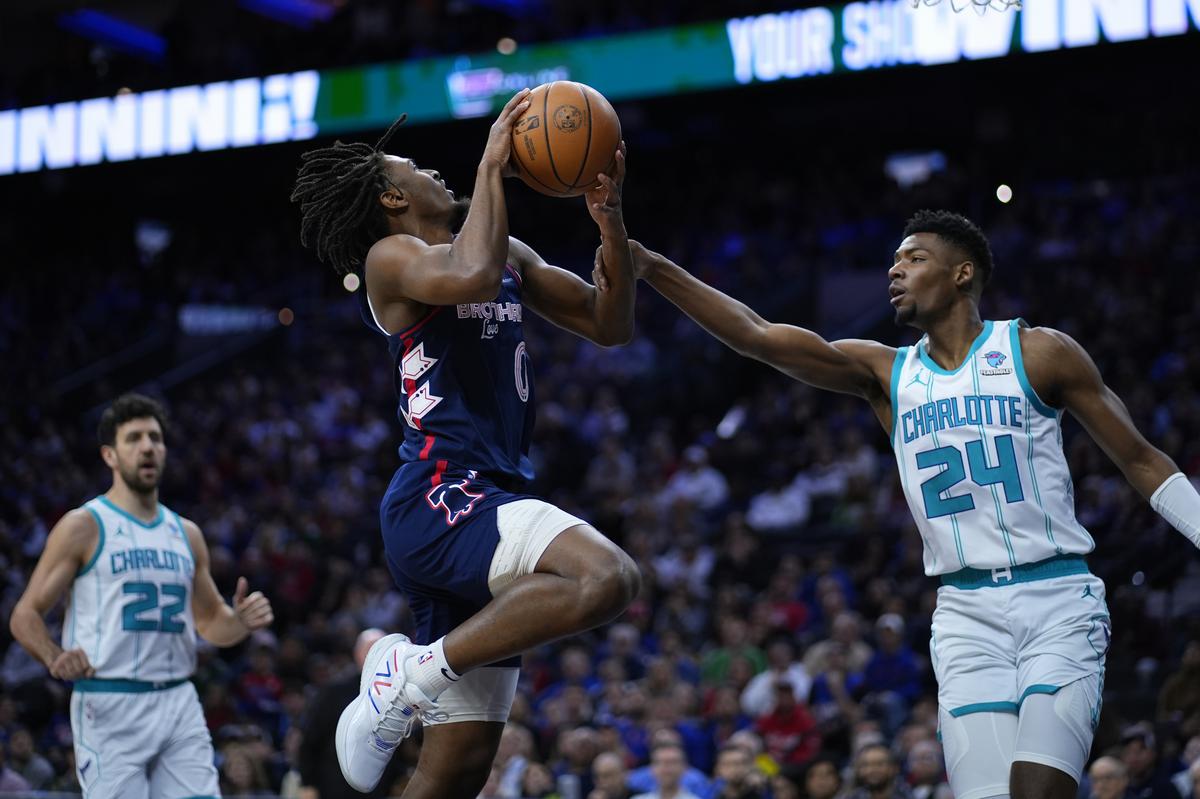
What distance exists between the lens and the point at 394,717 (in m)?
4.47

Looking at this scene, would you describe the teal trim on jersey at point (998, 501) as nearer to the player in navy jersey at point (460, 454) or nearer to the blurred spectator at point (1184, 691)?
the player in navy jersey at point (460, 454)

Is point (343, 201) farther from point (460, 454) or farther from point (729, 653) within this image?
point (729, 653)

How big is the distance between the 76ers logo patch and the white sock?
38cm

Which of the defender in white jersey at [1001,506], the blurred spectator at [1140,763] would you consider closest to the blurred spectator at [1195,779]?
the blurred spectator at [1140,763]

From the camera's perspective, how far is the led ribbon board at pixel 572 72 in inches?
616

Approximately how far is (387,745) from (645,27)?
49.8ft

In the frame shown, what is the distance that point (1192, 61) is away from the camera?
63.0ft

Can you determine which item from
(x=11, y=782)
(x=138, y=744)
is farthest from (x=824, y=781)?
(x=11, y=782)

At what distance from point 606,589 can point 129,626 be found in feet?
9.54

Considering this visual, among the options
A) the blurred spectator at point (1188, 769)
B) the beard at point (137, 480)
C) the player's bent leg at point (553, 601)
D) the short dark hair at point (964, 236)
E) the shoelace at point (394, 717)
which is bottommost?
the blurred spectator at point (1188, 769)

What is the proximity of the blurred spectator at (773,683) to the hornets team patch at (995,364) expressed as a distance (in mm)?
6048

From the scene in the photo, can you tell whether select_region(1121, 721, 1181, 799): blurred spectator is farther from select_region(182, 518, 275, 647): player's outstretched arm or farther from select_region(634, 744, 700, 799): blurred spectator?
select_region(182, 518, 275, 647): player's outstretched arm

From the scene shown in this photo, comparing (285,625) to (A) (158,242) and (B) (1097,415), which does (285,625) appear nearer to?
(B) (1097,415)

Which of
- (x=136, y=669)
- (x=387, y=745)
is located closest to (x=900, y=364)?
(x=387, y=745)
